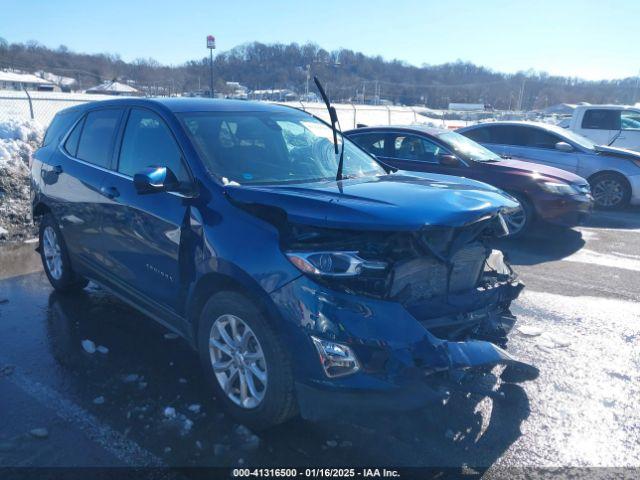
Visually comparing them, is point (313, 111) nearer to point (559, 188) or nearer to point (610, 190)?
point (610, 190)

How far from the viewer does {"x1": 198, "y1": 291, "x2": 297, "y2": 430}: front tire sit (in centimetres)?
292

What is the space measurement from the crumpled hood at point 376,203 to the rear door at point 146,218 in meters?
0.54

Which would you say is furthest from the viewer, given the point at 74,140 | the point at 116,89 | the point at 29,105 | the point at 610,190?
the point at 116,89

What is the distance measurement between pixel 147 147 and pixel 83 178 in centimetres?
93

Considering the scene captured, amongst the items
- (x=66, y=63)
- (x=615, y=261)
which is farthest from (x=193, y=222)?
(x=66, y=63)

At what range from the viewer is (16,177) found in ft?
29.4

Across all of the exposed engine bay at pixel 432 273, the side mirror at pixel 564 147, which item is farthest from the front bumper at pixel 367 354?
the side mirror at pixel 564 147

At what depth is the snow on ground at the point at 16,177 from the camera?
304 inches

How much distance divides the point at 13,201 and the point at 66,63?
41.9 meters

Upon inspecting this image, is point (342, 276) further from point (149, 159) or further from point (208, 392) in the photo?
point (149, 159)

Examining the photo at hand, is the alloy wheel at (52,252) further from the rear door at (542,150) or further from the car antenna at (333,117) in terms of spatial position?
the rear door at (542,150)

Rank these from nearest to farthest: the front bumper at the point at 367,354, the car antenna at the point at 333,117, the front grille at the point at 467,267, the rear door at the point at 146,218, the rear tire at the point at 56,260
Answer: the front bumper at the point at 367,354 → the front grille at the point at 467,267 → the rear door at the point at 146,218 → the car antenna at the point at 333,117 → the rear tire at the point at 56,260

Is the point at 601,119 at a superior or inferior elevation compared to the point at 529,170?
superior

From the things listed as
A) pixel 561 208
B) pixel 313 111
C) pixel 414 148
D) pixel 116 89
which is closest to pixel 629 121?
pixel 561 208
